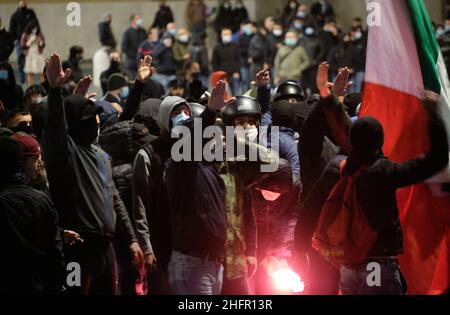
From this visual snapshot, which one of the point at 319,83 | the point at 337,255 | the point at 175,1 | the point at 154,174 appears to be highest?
the point at 175,1

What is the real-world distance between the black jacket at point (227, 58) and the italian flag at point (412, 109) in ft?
43.8

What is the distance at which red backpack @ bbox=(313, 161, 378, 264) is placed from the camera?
6.43 meters

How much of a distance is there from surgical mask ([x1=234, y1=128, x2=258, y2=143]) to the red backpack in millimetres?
1135

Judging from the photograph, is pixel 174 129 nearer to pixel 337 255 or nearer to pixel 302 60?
pixel 337 255

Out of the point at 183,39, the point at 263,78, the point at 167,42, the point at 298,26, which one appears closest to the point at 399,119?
the point at 263,78

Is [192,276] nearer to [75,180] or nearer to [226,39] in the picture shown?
[75,180]

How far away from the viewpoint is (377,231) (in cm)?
642

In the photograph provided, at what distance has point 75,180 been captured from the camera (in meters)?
7.02

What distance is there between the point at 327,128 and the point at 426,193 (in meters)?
0.83

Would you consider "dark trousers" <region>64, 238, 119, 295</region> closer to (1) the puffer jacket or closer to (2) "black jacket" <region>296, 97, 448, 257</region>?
(1) the puffer jacket

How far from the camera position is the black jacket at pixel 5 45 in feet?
52.9

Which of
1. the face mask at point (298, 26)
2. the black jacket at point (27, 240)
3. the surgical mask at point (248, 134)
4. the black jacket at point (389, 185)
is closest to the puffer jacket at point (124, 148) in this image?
the surgical mask at point (248, 134)

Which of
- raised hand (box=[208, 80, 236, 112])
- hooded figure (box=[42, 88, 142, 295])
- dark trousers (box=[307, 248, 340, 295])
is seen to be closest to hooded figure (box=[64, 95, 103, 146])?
hooded figure (box=[42, 88, 142, 295])
